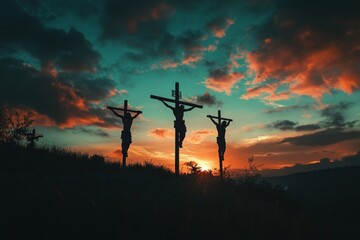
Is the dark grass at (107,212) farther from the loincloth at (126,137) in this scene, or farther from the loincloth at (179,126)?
the loincloth at (126,137)

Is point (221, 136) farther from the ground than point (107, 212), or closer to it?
farther from the ground

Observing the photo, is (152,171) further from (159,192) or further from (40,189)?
(40,189)

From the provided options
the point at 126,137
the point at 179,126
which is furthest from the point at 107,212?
the point at 126,137

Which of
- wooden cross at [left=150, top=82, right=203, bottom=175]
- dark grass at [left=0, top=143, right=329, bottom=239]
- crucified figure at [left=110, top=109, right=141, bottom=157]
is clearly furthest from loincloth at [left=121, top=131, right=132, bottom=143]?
dark grass at [left=0, top=143, right=329, bottom=239]

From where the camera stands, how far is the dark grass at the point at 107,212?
482 centimetres

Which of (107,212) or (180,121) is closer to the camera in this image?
(107,212)

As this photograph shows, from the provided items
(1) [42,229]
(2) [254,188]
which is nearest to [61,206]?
(1) [42,229]

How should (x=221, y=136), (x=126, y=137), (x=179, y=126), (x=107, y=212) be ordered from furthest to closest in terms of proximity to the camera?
(x=221, y=136) → (x=126, y=137) → (x=179, y=126) → (x=107, y=212)

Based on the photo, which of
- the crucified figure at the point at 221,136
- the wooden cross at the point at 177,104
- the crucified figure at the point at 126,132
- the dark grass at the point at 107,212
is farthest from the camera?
the crucified figure at the point at 221,136

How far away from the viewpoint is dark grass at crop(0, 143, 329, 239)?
4.82 m

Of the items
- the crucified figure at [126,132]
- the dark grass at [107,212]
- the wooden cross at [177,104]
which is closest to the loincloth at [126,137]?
the crucified figure at [126,132]

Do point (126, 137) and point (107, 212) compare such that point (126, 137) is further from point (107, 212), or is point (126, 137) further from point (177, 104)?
point (107, 212)

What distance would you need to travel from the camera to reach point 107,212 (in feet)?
18.5

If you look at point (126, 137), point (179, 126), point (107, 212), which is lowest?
point (107, 212)
